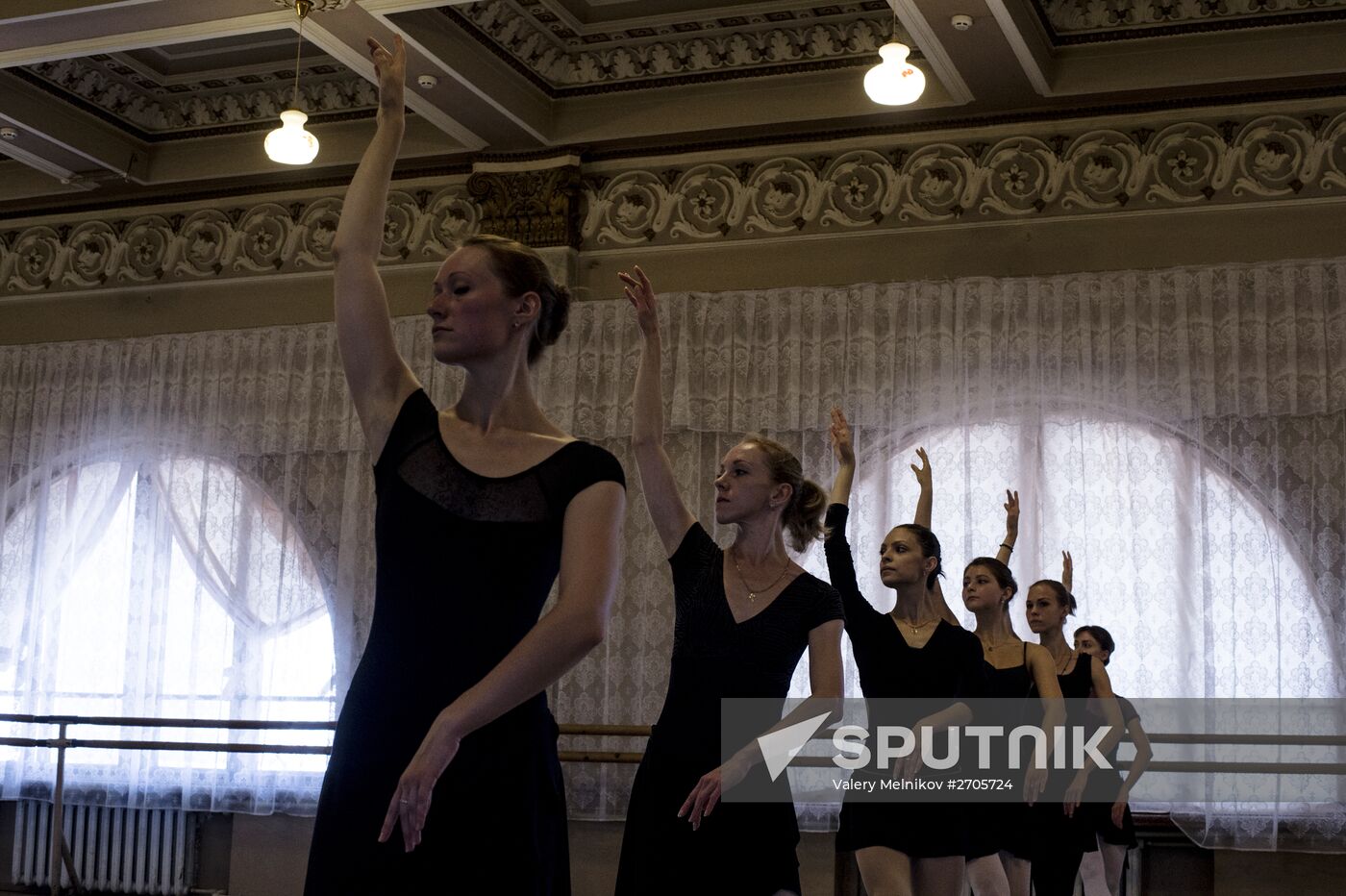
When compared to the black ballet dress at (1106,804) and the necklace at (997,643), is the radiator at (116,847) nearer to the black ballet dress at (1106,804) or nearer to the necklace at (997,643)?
the necklace at (997,643)

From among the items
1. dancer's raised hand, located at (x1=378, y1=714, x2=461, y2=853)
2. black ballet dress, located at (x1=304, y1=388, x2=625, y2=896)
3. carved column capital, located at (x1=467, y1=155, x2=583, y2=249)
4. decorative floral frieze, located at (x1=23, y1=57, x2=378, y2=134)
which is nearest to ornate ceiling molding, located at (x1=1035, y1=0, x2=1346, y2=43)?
carved column capital, located at (x1=467, y1=155, x2=583, y2=249)

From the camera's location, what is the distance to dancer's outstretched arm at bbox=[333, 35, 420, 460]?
170 centimetres

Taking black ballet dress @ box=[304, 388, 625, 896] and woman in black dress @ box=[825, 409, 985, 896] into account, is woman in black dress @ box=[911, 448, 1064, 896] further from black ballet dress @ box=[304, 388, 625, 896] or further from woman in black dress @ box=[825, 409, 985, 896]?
black ballet dress @ box=[304, 388, 625, 896]

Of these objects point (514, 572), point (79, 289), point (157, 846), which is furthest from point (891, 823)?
point (79, 289)

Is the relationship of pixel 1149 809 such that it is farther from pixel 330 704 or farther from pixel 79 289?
pixel 79 289

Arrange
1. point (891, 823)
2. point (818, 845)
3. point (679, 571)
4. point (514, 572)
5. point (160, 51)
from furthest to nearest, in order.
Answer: point (160, 51), point (818, 845), point (891, 823), point (679, 571), point (514, 572)

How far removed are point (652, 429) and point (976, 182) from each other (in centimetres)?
448

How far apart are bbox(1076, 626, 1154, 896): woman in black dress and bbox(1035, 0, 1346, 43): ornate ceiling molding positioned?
3.13 m

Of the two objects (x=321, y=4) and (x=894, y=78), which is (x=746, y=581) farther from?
(x=321, y=4)

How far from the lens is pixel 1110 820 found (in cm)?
589

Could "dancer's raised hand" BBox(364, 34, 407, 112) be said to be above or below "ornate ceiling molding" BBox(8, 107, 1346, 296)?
below

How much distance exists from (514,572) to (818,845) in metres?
5.56

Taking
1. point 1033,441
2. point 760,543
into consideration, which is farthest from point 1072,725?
point 760,543

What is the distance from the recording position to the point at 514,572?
160cm
